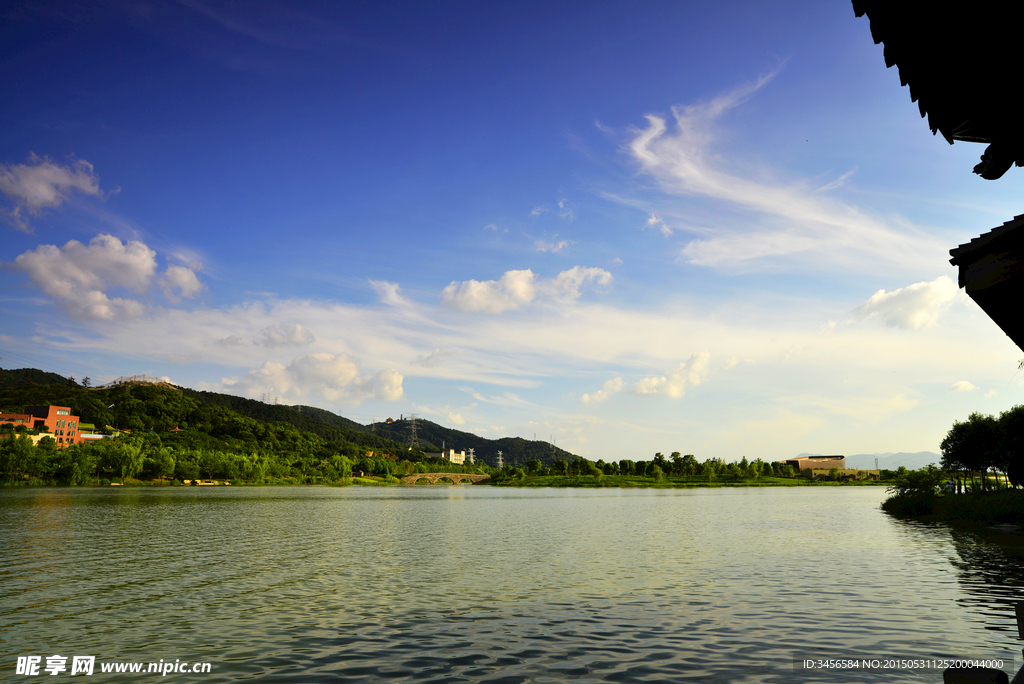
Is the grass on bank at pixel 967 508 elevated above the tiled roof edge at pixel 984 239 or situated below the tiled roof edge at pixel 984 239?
below

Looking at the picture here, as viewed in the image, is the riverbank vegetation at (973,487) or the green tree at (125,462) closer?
the riverbank vegetation at (973,487)

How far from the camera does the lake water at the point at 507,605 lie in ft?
56.8

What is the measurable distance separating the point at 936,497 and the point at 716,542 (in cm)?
4935

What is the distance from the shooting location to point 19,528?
55.0m

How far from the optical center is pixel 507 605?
2514cm

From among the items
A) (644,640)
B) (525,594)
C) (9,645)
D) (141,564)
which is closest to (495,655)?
(644,640)

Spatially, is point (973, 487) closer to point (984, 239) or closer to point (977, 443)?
point (977, 443)

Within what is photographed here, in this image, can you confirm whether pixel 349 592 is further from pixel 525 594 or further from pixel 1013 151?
pixel 1013 151

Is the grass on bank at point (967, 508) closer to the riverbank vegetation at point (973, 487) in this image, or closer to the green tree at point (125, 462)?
→ the riverbank vegetation at point (973, 487)

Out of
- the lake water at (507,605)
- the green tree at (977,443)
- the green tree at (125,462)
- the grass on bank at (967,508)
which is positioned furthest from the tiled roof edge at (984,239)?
the green tree at (125,462)

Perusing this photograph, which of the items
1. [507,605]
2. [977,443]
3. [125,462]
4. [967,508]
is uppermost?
[977,443]

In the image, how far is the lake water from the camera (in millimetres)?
17312

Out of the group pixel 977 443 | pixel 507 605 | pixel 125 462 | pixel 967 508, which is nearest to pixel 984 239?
pixel 507 605

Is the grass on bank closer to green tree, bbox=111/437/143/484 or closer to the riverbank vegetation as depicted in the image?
the riverbank vegetation
